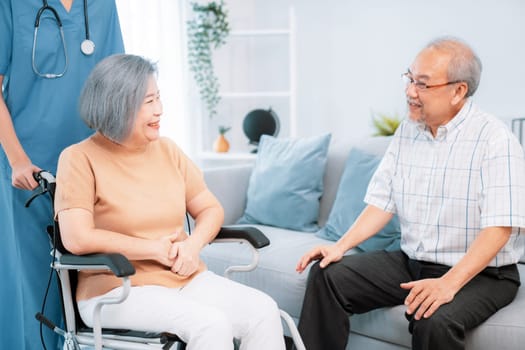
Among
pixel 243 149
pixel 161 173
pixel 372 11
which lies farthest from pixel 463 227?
pixel 243 149

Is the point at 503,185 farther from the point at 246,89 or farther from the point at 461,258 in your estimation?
the point at 246,89

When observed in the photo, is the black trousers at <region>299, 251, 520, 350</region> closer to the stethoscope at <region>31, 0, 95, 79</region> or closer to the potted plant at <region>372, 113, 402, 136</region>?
the stethoscope at <region>31, 0, 95, 79</region>

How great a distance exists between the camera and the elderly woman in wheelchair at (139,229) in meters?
1.40

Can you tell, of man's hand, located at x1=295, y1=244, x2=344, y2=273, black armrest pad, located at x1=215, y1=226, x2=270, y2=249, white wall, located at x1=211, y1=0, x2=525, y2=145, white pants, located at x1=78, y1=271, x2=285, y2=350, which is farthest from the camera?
white wall, located at x1=211, y1=0, x2=525, y2=145

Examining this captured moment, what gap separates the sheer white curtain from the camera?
138 inches

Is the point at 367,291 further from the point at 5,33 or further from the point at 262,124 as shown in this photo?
the point at 262,124

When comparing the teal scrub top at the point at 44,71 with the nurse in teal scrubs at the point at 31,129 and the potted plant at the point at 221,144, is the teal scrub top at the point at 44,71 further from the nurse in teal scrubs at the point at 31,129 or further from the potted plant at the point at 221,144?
the potted plant at the point at 221,144

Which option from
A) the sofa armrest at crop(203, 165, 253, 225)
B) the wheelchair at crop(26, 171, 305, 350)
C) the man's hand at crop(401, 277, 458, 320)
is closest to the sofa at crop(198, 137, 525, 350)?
the sofa armrest at crop(203, 165, 253, 225)

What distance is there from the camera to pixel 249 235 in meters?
1.61

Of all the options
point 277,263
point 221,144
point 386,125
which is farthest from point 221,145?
point 277,263

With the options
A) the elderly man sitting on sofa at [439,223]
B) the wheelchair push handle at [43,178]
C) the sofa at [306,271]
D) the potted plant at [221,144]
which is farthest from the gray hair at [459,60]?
the potted plant at [221,144]

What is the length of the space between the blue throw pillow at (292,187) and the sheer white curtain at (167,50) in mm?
1326

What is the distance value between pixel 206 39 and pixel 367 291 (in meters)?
2.44

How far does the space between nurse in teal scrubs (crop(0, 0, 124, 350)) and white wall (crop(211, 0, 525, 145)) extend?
2.46 meters
